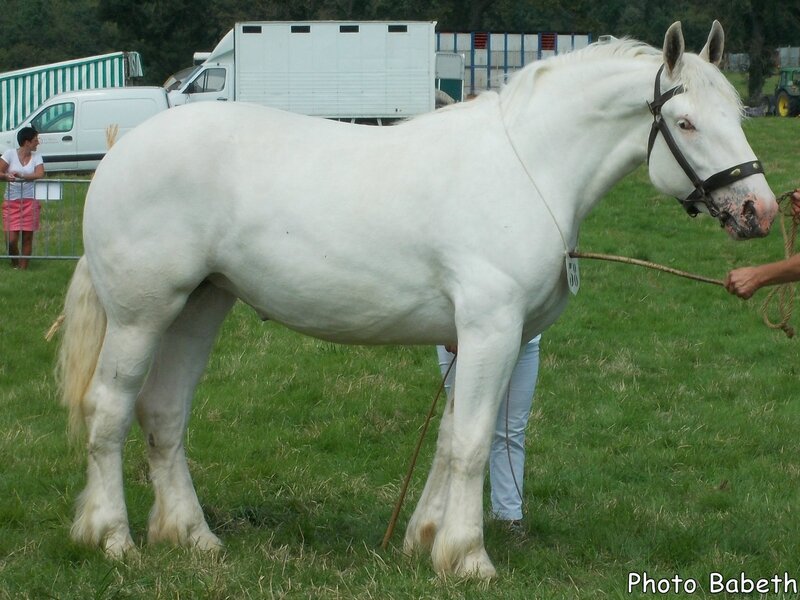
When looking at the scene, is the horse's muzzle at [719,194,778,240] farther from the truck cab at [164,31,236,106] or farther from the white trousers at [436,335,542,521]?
the truck cab at [164,31,236,106]

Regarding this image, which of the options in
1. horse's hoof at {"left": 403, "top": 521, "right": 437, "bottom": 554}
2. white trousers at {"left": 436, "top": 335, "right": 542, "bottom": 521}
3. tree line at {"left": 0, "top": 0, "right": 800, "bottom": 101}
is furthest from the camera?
tree line at {"left": 0, "top": 0, "right": 800, "bottom": 101}

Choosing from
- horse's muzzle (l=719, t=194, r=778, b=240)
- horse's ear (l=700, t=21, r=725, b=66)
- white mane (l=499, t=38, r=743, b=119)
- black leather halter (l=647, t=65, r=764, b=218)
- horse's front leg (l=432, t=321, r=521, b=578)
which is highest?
horse's ear (l=700, t=21, r=725, b=66)

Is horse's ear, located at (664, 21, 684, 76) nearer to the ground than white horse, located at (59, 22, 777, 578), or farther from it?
farther from it

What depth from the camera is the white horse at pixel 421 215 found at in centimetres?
423

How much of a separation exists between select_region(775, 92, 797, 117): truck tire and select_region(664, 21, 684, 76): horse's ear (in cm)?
3359

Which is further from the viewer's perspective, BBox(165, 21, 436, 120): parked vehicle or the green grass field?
BBox(165, 21, 436, 120): parked vehicle

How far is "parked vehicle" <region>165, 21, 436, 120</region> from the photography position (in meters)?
27.8

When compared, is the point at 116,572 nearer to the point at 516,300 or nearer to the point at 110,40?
the point at 516,300

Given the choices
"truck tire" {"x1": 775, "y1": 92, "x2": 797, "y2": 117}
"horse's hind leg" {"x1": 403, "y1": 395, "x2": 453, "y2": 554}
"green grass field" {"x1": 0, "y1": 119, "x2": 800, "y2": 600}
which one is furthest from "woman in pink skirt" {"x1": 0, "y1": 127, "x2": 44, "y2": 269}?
"truck tire" {"x1": 775, "y1": 92, "x2": 797, "y2": 117}

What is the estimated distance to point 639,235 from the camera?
1446cm

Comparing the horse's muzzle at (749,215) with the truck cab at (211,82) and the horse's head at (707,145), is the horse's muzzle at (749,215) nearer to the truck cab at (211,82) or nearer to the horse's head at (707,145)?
the horse's head at (707,145)

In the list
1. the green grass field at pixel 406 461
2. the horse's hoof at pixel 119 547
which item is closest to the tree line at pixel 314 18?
the green grass field at pixel 406 461

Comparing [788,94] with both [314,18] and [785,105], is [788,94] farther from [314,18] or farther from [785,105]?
[314,18]

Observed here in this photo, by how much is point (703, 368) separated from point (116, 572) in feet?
18.8
